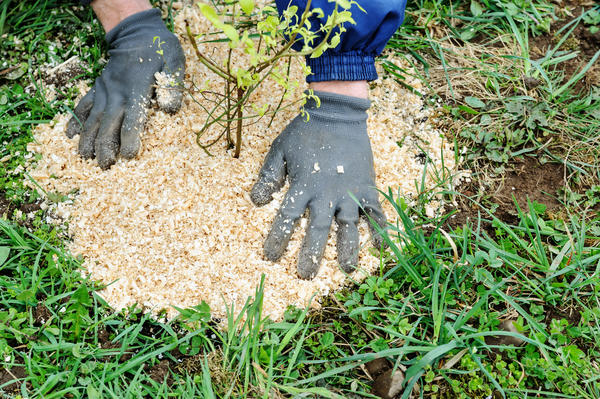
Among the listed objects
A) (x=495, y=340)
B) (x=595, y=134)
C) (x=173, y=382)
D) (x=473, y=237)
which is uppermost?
(x=595, y=134)

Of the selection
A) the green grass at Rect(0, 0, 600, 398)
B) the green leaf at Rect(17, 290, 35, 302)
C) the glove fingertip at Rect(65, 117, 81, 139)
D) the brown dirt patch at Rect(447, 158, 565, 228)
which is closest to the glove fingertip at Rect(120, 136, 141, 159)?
the glove fingertip at Rect(65, 117, 81, 139)

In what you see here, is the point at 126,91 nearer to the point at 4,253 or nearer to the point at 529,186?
the point at 4,253

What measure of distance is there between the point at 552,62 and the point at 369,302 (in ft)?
5.68

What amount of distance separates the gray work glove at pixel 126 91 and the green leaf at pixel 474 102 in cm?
149

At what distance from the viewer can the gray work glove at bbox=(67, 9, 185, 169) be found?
221 cm

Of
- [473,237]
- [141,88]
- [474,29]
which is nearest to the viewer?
[473,237]

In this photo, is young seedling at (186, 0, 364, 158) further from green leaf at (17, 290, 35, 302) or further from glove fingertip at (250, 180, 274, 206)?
green leaf at (17, 290, 35, 302)

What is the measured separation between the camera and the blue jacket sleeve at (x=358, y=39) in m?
2.01

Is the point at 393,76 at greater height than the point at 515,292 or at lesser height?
greater

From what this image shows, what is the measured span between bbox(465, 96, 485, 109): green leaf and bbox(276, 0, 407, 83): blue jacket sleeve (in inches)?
22.1

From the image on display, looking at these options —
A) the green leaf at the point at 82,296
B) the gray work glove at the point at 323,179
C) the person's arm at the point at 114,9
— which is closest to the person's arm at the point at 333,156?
the gray work glove at the point at 323,179

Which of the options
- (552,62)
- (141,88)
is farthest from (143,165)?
(552,62)

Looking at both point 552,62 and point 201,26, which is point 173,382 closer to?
point 201,26

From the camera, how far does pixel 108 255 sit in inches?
78.3
